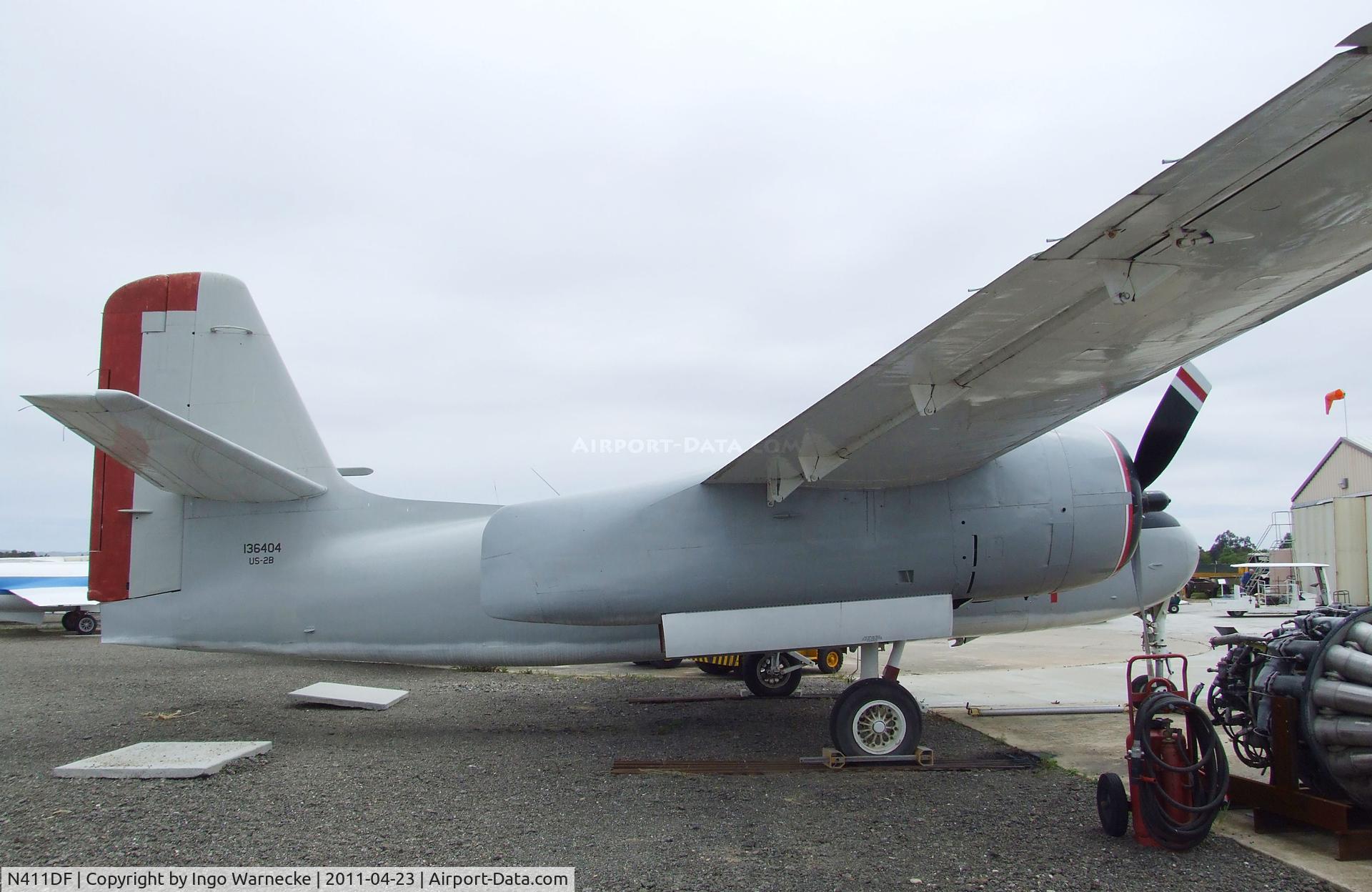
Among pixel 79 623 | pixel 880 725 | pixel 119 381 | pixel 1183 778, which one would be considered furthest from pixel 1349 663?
pixel 79 623

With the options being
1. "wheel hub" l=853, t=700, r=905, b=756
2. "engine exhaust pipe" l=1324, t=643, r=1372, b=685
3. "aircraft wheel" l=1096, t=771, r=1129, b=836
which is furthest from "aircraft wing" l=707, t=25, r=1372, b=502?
"aircraft wheel" l=1096, t=771, r=1129, b=836

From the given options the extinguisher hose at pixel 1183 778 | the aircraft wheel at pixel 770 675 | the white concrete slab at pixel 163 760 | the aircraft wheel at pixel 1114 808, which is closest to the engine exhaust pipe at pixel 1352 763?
the extinguisher hose at pixel 1183 778

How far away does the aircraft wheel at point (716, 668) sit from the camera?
13141 mm

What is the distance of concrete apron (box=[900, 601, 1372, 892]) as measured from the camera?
479 cm

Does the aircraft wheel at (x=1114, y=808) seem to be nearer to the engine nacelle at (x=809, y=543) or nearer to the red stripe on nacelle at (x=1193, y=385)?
the engine nacelle at (x=809, y=543)

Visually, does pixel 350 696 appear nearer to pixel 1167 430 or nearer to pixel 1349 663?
pixel 1167 430

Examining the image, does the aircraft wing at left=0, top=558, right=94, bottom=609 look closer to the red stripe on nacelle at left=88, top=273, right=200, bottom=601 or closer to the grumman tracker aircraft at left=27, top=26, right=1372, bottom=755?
the red stripe on nacelle at left=88, top=273, right=200, bottom=601

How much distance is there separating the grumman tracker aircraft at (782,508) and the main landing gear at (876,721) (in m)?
0.02

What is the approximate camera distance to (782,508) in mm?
7188

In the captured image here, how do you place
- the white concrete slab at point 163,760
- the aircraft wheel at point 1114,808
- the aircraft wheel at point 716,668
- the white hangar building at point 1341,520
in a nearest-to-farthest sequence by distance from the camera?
the aircraft wheel at point 1114,808 < the white concrete slab at point 163,760 < the aircraft wheel at point 716,668 < the white hangar building at point 1341,520

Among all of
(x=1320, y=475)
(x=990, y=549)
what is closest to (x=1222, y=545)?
(x=1320, y=475)

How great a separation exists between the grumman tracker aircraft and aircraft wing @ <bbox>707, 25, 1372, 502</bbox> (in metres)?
0.02

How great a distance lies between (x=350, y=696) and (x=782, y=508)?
234 inches

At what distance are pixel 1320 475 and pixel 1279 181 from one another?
4478cm
